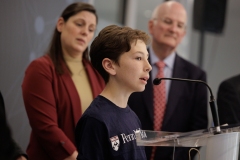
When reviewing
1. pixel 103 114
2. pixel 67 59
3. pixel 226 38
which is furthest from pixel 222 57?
pixel 103 114

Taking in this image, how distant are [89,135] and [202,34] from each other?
4.08m

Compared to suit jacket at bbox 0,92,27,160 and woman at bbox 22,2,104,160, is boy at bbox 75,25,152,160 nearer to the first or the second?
suit jacket at bbox 0,92,27,160

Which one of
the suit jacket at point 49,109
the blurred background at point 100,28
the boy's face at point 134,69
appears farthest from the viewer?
the blurred background at point 100,28

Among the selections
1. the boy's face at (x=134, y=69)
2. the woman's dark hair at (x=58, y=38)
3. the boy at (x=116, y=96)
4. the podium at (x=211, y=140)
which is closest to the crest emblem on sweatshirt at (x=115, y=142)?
the boy at (x=116, y=96)

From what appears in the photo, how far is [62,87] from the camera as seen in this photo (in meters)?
3.07

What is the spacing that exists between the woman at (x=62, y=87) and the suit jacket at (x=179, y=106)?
0.42 meters

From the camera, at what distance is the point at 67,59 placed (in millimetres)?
3238

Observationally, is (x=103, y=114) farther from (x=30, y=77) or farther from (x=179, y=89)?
(x=179, y=89)

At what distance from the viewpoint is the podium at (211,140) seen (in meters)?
A: 2.09

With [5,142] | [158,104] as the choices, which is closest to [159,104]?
[158,104]

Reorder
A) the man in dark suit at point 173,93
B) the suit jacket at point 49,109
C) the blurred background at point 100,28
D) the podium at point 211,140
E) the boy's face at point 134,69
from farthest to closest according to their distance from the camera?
the man in dark suit at point 173,93, the blurred background at point 100,28, the suit jacket at point 49,109, the boy's face at point 134,69, the podium at point 211,140

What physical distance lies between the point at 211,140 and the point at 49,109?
3.78 ft

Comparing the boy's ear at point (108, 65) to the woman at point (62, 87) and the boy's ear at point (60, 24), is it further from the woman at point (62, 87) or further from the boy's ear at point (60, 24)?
the boy's ear at point (60, 24)

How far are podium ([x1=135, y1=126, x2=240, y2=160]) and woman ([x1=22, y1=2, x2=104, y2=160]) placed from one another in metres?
0.92
